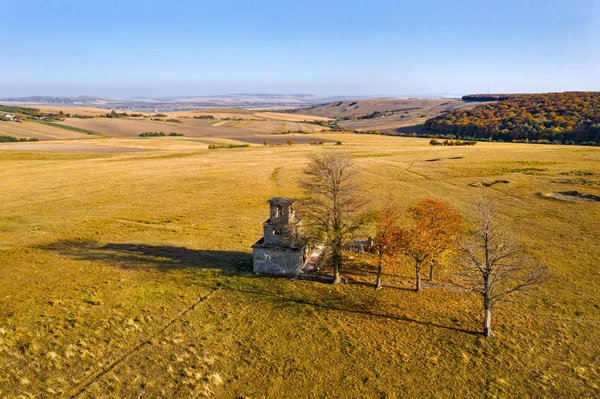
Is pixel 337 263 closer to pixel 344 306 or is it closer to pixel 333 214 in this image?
pixel 333 214

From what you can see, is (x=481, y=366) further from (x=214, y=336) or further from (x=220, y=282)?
(x=220, y=282)

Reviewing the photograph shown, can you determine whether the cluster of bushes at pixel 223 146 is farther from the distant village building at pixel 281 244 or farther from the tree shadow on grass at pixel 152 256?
the distant village building at pixel 281 244

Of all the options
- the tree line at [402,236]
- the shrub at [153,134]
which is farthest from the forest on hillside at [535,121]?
the shrub at [153,134]

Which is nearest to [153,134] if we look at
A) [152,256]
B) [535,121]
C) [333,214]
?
[152,256]

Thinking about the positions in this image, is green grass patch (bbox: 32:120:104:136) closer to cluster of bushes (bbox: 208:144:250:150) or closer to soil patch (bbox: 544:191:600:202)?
cluster of bushes (bbox: 208:144:250:150)

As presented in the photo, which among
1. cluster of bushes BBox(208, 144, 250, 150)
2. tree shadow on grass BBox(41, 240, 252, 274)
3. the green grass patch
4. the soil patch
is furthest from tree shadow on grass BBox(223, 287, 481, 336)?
the green grass patch

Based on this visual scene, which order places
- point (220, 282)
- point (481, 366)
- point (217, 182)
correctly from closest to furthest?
1. point (481, 366)
2. point (220, 282)
3. point (217, 182)

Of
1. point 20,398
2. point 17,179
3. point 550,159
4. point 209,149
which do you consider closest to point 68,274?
point 20,398
